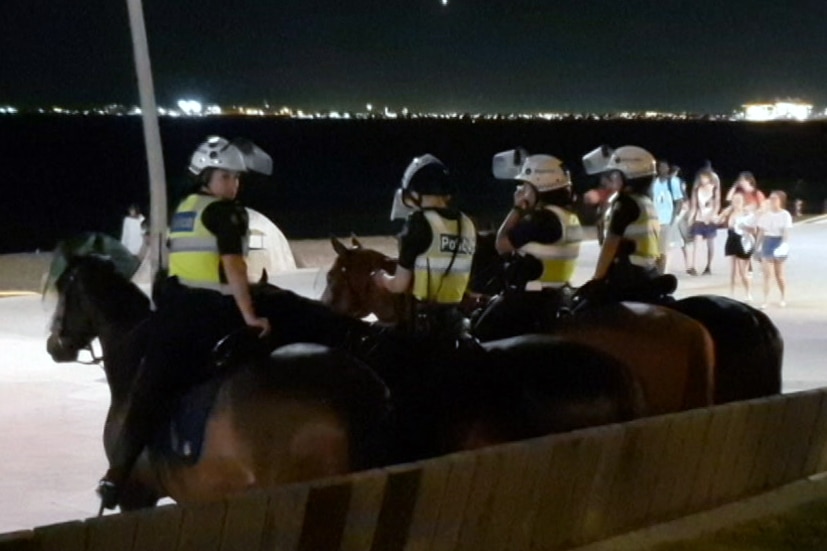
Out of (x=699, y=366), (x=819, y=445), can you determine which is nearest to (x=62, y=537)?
(x=699, y=366)

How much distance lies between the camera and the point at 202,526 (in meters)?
6.64

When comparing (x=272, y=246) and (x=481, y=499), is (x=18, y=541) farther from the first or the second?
(x=272, y=246)

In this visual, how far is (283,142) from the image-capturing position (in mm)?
165750

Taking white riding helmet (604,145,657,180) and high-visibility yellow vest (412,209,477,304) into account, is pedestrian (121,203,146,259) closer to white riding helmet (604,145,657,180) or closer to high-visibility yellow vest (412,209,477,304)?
white riding helmet (604,145,657,180)

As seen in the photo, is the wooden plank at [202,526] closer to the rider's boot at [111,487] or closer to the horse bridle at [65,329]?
the rider's boot at [111,487]

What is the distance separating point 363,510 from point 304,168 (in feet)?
399

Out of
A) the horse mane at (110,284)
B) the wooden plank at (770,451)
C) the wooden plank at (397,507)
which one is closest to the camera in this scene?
the wooden plank at (397,507)

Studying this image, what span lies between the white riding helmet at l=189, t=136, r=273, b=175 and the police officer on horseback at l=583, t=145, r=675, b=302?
335 centimetres

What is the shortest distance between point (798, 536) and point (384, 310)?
2905mm

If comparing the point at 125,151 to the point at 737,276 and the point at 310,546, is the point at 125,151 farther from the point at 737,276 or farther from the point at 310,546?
the point at 310,546

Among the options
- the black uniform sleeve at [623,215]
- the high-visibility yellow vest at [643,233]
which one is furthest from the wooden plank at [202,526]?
the high-visibility yellow vest at [643,233]

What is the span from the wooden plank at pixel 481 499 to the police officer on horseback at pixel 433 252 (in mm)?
832

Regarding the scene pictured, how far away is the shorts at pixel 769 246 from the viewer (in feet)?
71.5

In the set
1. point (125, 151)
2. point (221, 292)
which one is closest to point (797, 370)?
point (221, 292)
